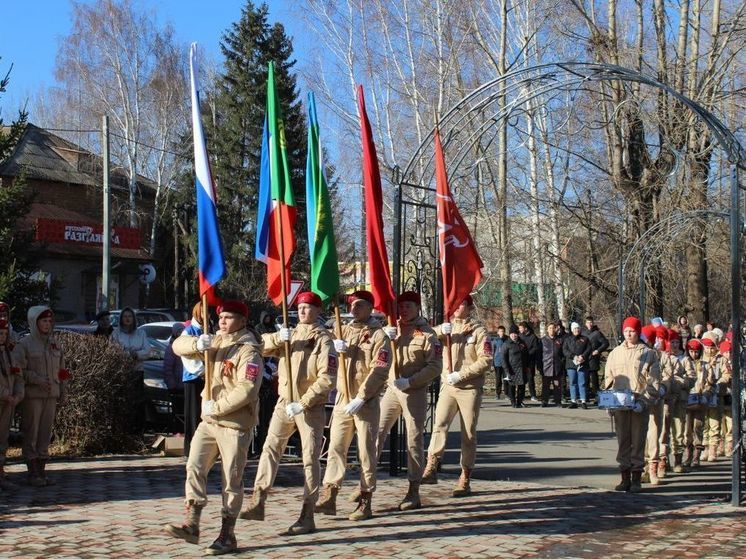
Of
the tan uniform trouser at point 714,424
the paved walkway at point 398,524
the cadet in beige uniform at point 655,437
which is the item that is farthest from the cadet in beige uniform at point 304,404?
the tan uniform trouser at point 714,424

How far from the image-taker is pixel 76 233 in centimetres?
3997

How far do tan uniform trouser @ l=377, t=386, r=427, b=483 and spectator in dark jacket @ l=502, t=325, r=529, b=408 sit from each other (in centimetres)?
1246

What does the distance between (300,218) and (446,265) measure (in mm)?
32282

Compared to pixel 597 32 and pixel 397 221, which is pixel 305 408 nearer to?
pixel 397 221

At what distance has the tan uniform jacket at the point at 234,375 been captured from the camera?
25.7 ft

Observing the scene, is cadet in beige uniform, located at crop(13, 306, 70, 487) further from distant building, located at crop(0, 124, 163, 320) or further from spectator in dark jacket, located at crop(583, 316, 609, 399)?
distant building, located at crop(0, 124, 163, 320)

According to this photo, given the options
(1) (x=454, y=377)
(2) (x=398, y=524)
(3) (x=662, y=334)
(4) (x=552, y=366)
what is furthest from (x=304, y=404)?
(4) (x=552, y=366)

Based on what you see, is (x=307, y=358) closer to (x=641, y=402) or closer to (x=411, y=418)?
(x=411, y=418)

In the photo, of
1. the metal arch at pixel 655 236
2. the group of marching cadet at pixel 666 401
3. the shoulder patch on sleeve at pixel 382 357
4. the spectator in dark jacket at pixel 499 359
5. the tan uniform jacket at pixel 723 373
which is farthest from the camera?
the spectator in dark jacket at pixel 499 359

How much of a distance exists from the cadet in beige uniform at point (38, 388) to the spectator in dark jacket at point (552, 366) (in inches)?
556

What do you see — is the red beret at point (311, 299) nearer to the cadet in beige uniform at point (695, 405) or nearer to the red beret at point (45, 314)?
the red beret at point (45, 314)

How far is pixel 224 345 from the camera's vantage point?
318 inches

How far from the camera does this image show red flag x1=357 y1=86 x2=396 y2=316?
34.2 feet

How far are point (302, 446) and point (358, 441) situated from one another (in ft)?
2.50
